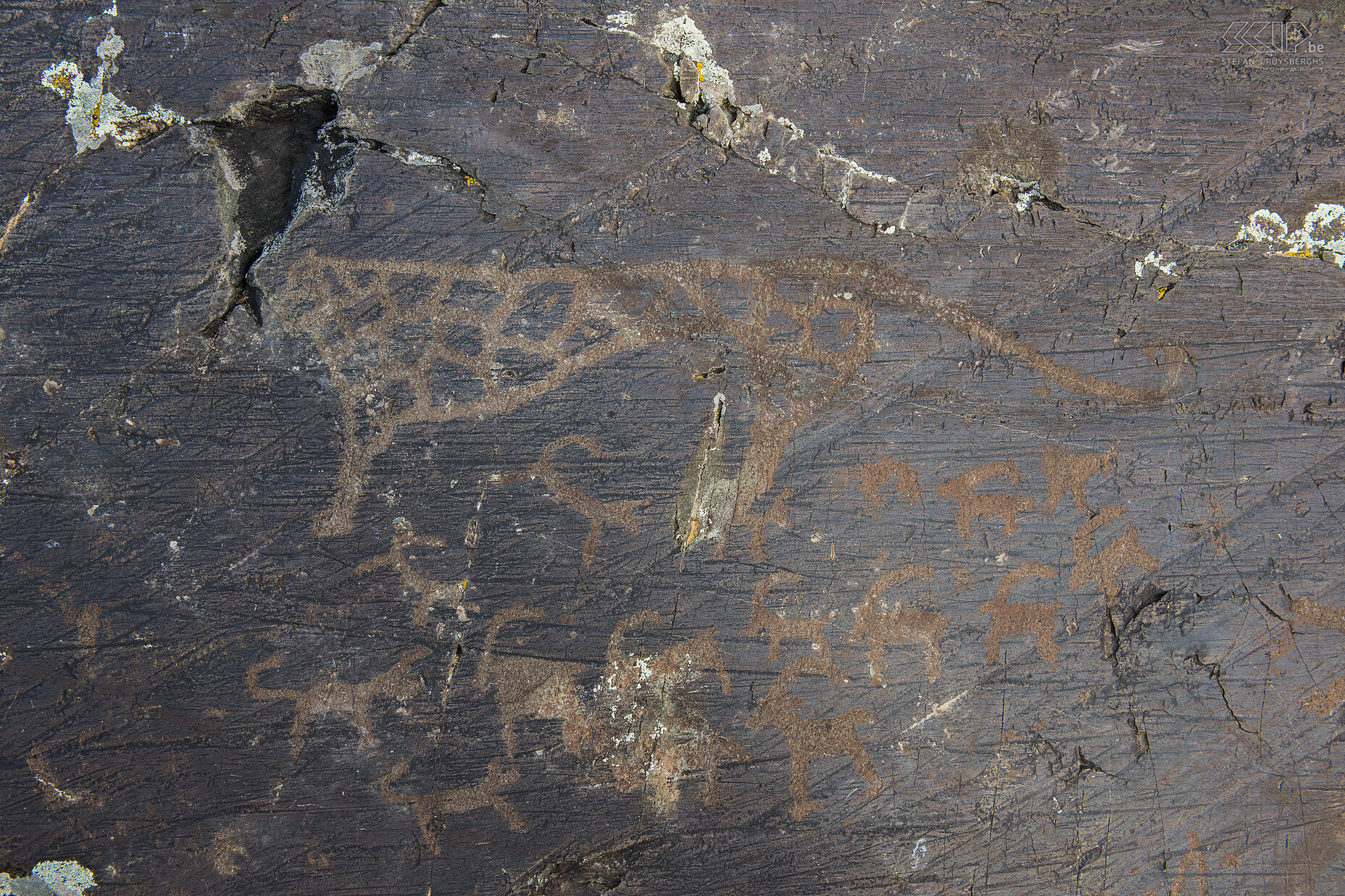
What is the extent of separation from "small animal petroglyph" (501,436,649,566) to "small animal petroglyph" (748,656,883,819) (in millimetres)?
600

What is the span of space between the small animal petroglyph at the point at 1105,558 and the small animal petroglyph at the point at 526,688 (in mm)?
1429

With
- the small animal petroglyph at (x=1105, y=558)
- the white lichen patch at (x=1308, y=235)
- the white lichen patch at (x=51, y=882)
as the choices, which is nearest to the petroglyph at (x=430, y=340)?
the white lichen patch at (x=51, y=882)

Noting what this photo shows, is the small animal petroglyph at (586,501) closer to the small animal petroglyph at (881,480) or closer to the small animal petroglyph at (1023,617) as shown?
the small animal petroglyph at (881,480)

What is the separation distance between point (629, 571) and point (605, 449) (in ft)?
1.13

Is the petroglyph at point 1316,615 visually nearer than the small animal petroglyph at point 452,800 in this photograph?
No

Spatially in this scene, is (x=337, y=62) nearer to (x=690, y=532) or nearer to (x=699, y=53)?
(x=699, y=53)

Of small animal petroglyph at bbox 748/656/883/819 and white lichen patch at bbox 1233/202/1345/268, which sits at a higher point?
white lichen patch at bbox 1233/202/1345/268

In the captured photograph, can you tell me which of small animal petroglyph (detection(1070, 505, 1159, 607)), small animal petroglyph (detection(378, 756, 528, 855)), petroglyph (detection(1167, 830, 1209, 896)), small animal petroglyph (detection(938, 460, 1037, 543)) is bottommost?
petroglyph (detection(1167, 830, 1209, 896))

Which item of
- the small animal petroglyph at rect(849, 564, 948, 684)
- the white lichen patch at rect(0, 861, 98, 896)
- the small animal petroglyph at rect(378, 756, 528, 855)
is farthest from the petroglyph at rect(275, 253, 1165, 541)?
the white lichen patch at rect(0, 861, 98, 896)

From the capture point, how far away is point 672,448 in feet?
6.12

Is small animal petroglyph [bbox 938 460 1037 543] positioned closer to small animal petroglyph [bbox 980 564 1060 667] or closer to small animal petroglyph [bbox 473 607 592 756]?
small animal petroglyph [bbox 980 564 1060 667]

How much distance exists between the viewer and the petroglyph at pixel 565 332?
6.00ft

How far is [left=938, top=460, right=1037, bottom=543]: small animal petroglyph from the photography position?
1.88 metres

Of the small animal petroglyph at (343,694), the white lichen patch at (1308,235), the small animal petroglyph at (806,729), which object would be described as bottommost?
the small animal petroglyph at (806,729)
